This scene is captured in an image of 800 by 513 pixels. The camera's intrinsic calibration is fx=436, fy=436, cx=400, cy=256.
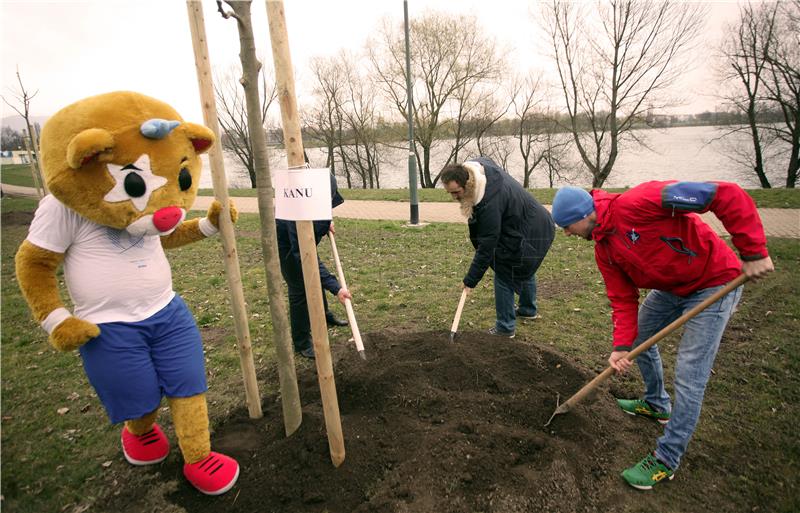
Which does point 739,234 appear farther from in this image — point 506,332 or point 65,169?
point 65,169

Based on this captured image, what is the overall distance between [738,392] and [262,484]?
3924mm

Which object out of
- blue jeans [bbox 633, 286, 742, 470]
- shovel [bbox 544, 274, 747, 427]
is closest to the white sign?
shovel [bbox 544, 274, 747, 427]

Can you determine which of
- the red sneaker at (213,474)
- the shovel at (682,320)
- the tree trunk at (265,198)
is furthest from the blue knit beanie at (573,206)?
the red sneaker at (213,474)

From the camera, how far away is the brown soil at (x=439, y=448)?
265 cm

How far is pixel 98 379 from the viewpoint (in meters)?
2.54

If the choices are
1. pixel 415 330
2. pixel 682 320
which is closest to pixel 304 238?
pixel 682 320

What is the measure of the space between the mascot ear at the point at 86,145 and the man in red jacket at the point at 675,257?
262 centimetres

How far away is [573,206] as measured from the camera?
2.79 metres

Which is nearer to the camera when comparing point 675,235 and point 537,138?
point 675,235

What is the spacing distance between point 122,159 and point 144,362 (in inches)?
46.5

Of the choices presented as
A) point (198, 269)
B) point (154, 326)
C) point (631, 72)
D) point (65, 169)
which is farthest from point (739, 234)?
point (631, 72)

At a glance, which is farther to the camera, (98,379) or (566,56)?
(566,56)

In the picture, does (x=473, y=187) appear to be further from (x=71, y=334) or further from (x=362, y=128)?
(x=362, y=128)

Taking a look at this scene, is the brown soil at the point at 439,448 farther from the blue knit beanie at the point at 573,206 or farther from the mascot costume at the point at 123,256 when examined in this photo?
the blue knit beanie at the point at 573,206
